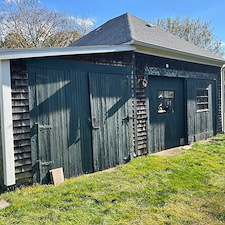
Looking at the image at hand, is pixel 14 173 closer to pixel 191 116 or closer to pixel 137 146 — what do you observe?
pixel 137 146

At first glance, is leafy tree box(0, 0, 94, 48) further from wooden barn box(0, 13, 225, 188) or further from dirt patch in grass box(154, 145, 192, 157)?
dirt patch in grass box(154, 145, 192, 157)

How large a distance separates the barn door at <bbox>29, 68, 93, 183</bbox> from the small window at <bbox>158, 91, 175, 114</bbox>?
259cm

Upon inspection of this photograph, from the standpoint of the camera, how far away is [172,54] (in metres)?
5.75

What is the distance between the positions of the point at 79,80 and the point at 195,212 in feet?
9.56

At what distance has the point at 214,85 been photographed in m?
7.62

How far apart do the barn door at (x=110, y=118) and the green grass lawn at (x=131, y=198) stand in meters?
0.39

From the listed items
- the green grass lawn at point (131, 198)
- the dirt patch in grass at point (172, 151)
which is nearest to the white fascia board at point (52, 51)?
the green grass lawn at point (131, 198)

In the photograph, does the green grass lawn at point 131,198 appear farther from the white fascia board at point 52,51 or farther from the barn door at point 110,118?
the white fascia board at point 52,51

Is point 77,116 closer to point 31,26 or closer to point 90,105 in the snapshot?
point 90,105

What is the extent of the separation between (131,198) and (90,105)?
77.6 inches

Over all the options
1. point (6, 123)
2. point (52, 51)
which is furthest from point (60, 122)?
point (52, 51)

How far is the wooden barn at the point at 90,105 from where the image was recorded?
10.7 feet

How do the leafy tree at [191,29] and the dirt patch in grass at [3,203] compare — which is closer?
the dirt patch in grass at [3,203]

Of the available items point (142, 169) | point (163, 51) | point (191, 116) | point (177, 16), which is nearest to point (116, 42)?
point (163, 51)
